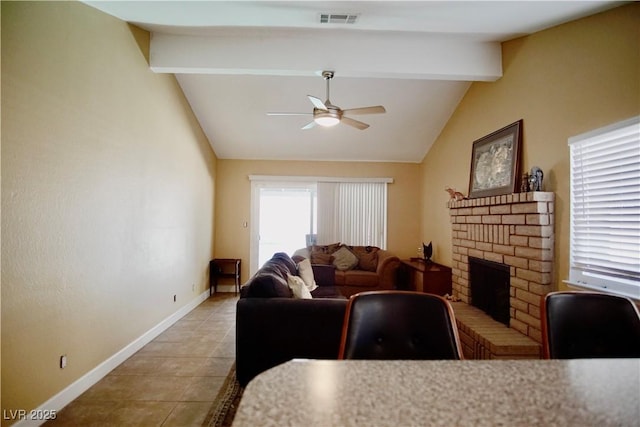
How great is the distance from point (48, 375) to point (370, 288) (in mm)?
3748

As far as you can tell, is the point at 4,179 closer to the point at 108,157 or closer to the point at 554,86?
the point at 108,157

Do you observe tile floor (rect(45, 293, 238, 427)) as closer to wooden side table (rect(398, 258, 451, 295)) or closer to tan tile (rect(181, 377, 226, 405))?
tan tile (rect(181, 377, 226, 405))

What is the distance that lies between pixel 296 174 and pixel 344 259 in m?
1.89

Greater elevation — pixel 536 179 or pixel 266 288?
pixel 536 179

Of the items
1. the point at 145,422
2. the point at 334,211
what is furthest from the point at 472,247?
the point at 145,422

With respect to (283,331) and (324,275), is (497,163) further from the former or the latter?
(283,331)

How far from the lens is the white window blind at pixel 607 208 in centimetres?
204

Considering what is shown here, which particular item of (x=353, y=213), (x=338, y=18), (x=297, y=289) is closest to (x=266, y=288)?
(x=297, y=289)

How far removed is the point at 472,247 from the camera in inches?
141

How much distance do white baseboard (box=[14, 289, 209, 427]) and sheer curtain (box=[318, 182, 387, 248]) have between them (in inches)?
123

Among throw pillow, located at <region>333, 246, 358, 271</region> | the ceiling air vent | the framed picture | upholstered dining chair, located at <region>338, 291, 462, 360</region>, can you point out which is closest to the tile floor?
upholstered dining chair, located at <region>338, 291, 462, 360</region>

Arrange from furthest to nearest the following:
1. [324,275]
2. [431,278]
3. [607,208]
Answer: [324,275], [431,278], [607,208]

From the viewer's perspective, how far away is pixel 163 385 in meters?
2.41

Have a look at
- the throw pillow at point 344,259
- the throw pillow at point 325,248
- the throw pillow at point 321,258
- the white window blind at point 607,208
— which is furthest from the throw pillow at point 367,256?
the white window blind at point 607,208
